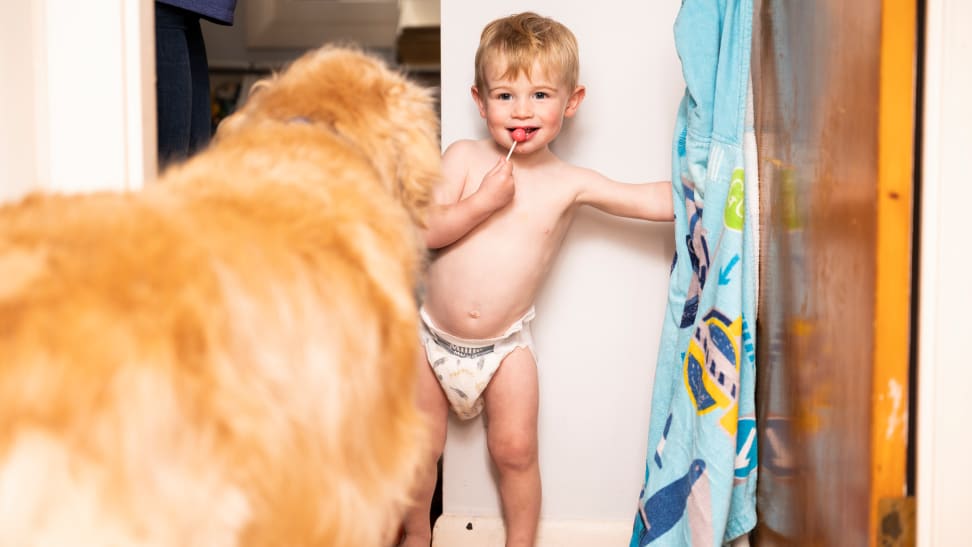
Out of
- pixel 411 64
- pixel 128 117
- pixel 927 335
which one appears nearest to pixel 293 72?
pixel 128 117

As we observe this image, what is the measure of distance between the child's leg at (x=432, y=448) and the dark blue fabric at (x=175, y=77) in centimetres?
55

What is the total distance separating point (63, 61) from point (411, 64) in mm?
1943

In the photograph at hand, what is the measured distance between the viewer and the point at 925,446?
2.68ft

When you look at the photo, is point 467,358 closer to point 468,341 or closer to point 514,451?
point 468,341

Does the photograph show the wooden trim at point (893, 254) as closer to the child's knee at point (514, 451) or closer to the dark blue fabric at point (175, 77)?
the child's knee at point (514, 451)

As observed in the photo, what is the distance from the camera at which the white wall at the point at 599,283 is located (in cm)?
150

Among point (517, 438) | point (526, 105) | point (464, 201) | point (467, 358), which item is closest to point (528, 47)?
point (526, 105)

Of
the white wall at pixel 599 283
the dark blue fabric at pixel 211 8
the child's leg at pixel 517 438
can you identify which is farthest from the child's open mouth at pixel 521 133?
the dark blue fabric at pixel 211 8

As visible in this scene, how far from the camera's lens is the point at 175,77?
4.08 ft

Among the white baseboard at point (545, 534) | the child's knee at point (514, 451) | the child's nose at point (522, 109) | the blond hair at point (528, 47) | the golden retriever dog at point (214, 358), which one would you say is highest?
the blond hair at point (528, 47)

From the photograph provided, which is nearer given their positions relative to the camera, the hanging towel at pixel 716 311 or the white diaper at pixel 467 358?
the hanging towel at pixel 716 311

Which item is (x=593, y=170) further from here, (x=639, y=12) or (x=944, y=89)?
(x=944, y=89)

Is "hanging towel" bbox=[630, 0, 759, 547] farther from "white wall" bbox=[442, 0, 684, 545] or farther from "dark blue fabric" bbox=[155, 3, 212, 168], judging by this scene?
"dark blue fabric" bbox=[155, 3, 212, 168]

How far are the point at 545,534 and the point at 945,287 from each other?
0.94 m
